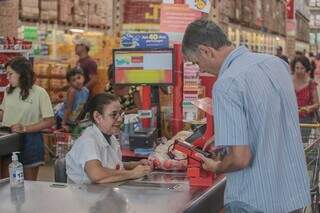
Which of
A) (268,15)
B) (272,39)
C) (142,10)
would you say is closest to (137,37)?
(142,10)

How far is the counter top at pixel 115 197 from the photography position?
2.91 meters

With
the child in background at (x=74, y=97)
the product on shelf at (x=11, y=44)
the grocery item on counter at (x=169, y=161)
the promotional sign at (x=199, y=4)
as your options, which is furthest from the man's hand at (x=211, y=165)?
the child in background at (x=74, y=97)

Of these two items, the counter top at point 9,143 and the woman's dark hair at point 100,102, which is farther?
the counter top at point 9,143

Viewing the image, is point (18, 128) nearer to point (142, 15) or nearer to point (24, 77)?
point (24, 77)

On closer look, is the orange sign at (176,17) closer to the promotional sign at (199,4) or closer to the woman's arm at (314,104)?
the promotional sign at (199,4)

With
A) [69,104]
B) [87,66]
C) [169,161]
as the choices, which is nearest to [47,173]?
[69,104]

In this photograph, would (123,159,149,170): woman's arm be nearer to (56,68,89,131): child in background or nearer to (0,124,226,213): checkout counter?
(0,124,226,213): checkout counter

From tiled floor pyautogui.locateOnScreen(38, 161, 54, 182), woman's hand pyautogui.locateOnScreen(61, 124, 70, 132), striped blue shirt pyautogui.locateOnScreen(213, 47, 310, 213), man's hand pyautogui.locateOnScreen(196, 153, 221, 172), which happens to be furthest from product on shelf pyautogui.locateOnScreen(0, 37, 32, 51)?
striped blue shirt pyautogui.locateOnScreen(213, 47, 310, 213)

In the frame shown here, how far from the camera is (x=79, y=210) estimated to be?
287 centimetres

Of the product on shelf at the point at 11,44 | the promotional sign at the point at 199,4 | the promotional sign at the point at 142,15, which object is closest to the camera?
the promotional sign at the point at 199,4

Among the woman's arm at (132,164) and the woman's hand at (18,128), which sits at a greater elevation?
the woman's hand at (18,128)

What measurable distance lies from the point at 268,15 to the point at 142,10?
10.9 metres

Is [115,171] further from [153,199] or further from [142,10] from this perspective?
[142,10]

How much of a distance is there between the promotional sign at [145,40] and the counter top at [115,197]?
1.60 m
